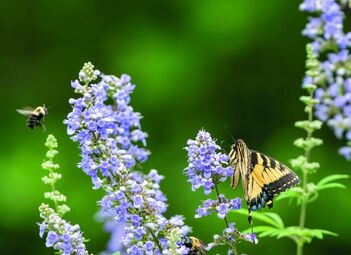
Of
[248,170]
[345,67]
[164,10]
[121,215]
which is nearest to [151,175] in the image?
[248,170]

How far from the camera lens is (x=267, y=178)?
13.3 ft

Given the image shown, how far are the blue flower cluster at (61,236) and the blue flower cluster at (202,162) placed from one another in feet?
1.64

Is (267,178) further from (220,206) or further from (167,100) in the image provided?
(167,100)

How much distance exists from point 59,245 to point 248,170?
0.96 metres

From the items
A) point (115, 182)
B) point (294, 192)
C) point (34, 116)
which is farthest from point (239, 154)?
point (34, 116)

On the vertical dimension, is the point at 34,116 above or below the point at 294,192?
above

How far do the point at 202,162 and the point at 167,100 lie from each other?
6.15m

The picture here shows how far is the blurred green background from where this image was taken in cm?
914

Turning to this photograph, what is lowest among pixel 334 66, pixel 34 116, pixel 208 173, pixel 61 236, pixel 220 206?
pixel 61 236

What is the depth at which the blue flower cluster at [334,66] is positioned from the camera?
2.97m

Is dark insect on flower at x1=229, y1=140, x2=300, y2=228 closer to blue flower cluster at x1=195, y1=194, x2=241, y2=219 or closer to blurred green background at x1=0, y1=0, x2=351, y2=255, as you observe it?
blue flower cluster at x1=195, y1=194, x2=241, y2=219

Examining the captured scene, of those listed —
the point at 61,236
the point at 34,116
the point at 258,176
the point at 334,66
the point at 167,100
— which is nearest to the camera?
the point at 334,66

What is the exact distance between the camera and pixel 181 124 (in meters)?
9.53

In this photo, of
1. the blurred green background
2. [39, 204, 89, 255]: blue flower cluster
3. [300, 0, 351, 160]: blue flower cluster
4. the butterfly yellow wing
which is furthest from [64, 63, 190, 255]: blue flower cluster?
the blurred green background
